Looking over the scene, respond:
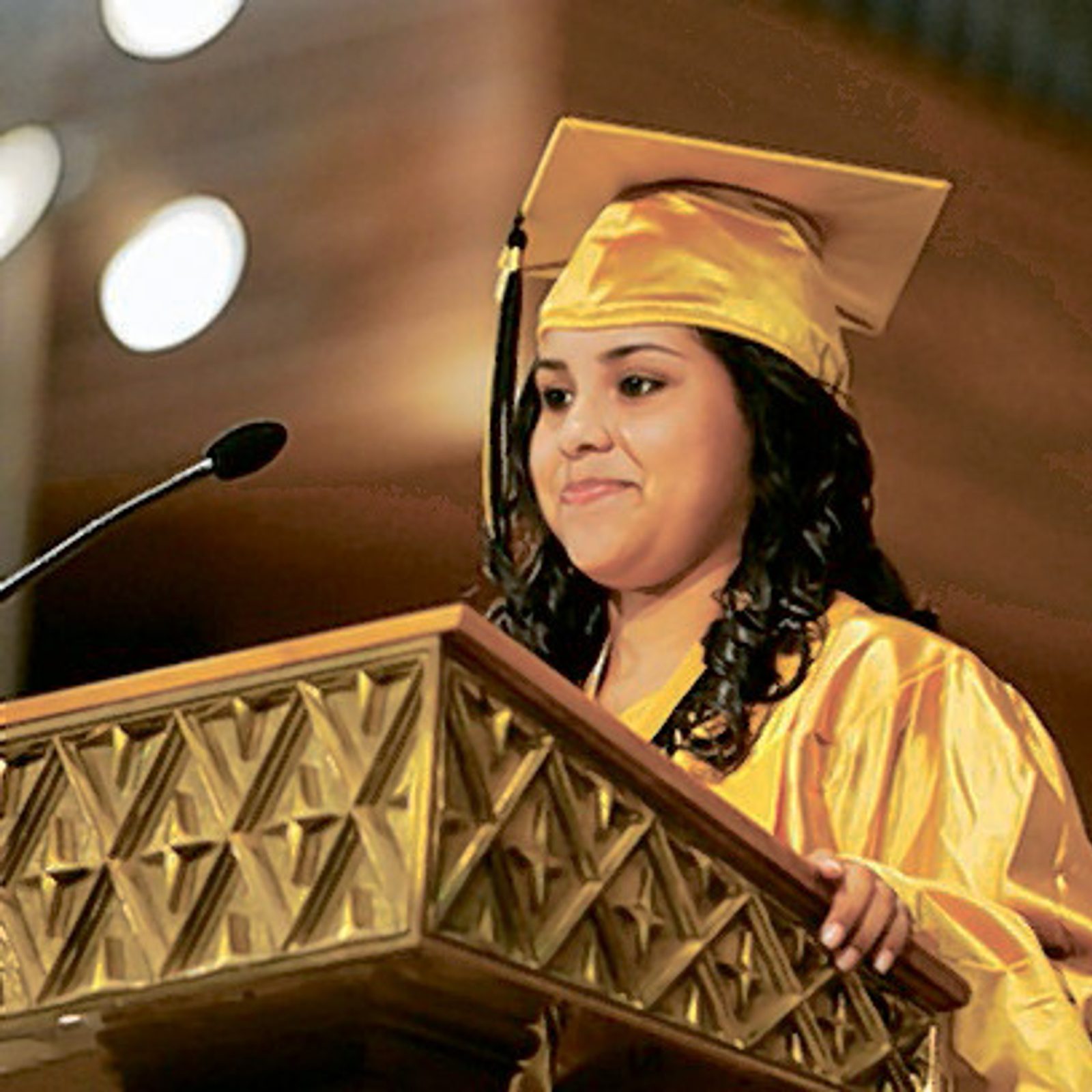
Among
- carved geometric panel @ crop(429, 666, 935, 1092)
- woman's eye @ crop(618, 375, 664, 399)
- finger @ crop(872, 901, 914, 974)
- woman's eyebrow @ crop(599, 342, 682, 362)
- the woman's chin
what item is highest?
woman's eyebrow @ crop(599, 342, 682, 362)

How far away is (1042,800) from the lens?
6.58 ft

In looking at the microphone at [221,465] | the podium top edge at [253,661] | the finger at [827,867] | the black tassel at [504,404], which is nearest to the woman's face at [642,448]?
the black tassel at [504,404]

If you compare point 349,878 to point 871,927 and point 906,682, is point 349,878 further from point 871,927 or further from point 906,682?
point 906,682

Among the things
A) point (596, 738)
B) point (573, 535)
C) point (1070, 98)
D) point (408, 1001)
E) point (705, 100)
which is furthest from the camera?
point (1070, 98)

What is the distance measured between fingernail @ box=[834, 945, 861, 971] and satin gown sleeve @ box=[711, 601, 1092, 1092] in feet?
0.90

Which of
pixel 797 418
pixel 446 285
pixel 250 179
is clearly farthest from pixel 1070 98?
pixel 797 418

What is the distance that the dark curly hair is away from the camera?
2.12m

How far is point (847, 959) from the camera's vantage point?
1.56 m

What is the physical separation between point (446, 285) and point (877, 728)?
1.70 meters

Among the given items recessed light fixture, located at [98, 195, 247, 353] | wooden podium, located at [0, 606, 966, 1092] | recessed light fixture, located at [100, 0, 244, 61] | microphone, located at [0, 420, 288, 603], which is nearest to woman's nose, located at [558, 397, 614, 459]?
microphone, located at [0, 420, 288, 603]

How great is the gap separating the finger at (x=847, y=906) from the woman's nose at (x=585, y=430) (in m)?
0.64

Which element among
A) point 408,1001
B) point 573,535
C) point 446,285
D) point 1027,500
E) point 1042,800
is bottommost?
point 408,1001

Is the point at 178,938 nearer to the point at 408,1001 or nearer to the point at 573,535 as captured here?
A: the point at 408,1001

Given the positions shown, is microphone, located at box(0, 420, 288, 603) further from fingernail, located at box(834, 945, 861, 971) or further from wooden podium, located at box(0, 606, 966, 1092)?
fingernail, located at box(834, 945, 861, 971)
